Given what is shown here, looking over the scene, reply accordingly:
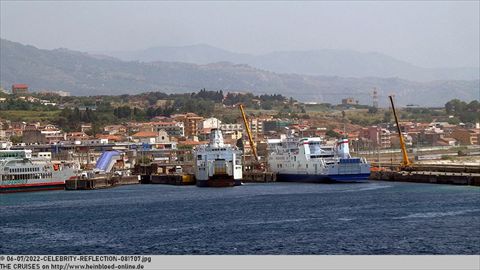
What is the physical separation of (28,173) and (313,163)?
19.8 m

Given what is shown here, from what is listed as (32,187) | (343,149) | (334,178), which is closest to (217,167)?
(334,178)

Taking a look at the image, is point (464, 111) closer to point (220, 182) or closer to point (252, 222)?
point (220, 182)

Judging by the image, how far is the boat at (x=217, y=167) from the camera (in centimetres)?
6900

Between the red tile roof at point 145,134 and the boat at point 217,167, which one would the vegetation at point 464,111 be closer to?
the red tile roof at point 145,134

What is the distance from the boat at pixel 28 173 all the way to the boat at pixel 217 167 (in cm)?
957

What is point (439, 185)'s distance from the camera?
65.2 m

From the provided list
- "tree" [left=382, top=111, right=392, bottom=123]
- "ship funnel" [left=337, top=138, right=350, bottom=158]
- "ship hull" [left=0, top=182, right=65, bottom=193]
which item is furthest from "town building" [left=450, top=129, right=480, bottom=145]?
"ship hull" [left=0, top=182, right=65, bottom=193]

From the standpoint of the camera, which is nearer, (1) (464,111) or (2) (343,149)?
(2) (343,149)

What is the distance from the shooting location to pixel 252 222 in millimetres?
40812

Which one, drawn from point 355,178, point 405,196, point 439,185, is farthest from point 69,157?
point 405,196

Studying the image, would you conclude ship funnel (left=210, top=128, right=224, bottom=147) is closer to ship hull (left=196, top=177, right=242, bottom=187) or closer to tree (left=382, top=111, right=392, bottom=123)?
ship hull (left=196, top=177, right=242, bottom=187)

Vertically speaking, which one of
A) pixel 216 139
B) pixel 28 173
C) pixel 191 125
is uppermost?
pixel 191 125

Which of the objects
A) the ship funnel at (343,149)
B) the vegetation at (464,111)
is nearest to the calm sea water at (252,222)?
the ship funnel at (343,149)

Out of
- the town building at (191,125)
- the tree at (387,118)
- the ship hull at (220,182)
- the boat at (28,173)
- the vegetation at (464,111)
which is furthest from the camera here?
the vegetation at (464,111)
